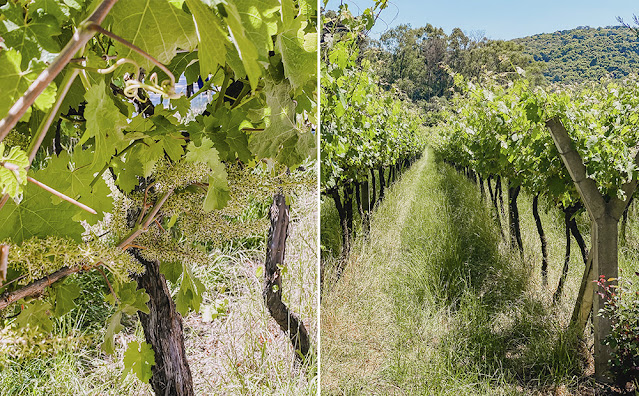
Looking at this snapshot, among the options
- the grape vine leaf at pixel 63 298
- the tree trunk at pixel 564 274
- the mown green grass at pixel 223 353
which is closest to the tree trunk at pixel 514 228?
the tree trunk at pixel 564 274

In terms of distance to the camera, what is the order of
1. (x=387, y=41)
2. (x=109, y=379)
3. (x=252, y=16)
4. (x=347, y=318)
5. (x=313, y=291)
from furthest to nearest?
(x=347, y=318), (x=387, y=41), (x=313, y=291), (x=109, y=379), (x=252, y=16)

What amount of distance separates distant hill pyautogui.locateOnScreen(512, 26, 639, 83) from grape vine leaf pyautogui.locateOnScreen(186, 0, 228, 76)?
2.53 m

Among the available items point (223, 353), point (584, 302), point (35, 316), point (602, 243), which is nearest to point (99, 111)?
point (35, 316)

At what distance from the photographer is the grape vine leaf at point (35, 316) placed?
464 millimetres

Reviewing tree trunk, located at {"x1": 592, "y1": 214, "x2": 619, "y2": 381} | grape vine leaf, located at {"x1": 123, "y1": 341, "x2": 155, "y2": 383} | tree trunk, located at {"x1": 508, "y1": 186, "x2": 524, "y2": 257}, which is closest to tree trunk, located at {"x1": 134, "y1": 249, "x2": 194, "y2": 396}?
grape vine leaf, located at {"x1": 123, "y1": 341, "x2": 155, "y2": 383}

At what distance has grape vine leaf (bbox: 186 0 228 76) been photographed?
23 centimetres

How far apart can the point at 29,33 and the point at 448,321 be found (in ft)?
9.10

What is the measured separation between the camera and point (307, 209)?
2.58 meters

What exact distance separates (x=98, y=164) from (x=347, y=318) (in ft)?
7.95

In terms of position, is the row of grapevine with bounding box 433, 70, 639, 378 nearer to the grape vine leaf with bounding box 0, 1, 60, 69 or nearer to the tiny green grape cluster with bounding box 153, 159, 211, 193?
the tiny green grape cluster with bounding box 153, 159, 211, 193

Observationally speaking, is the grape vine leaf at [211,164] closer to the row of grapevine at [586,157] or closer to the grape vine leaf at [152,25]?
the grape vine leaf at [152,25]

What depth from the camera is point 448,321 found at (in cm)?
273

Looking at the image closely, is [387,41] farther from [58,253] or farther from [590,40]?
[58,253]

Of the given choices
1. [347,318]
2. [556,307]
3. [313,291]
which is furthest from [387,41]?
[556,307]
